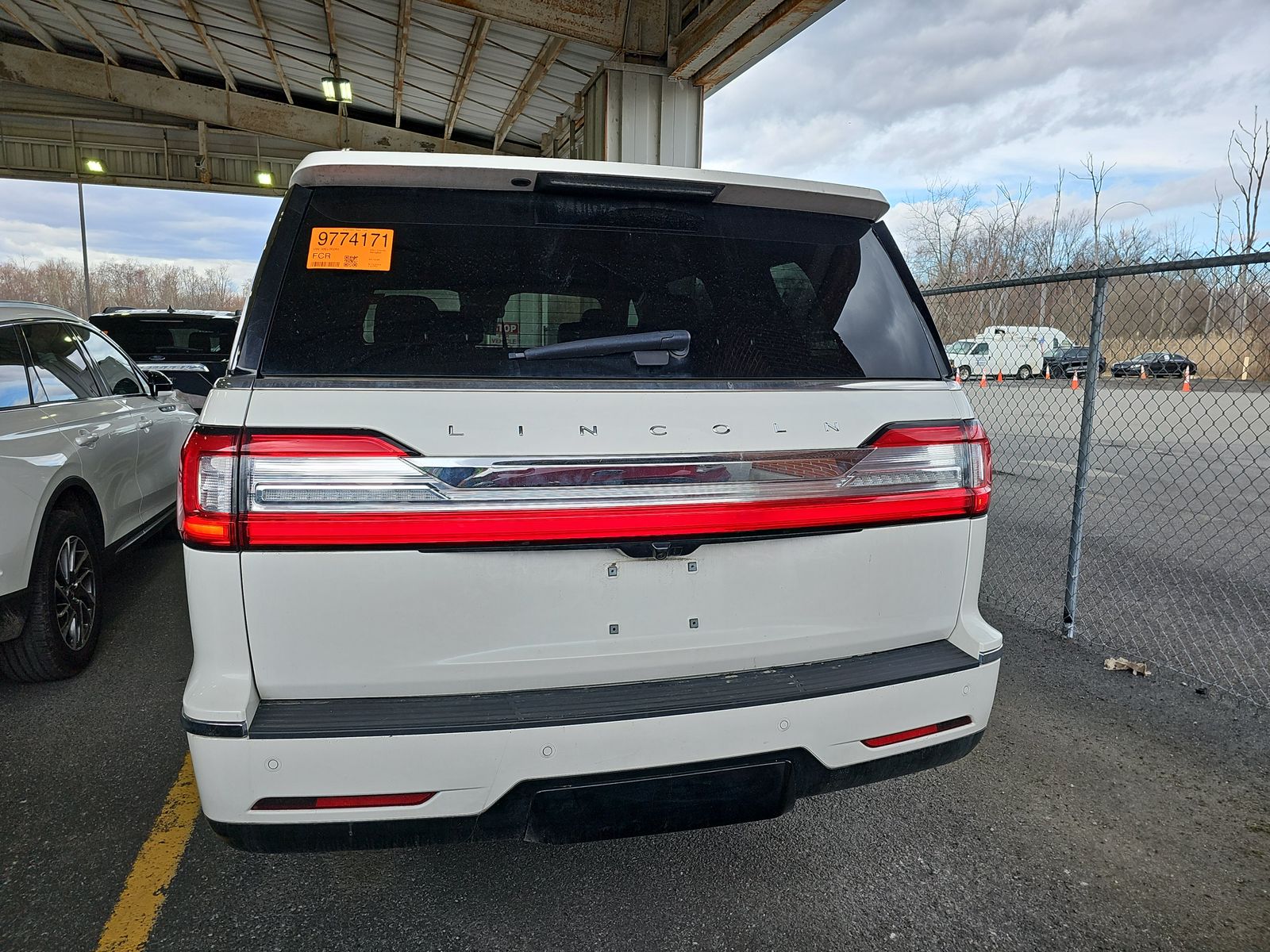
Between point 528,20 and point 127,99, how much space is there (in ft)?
36.4

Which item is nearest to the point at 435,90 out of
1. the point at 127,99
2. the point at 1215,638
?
the point at 127,99

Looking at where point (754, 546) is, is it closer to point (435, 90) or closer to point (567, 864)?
point (567, 864)

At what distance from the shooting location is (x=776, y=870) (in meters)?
2.42

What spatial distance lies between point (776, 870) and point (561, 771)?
111 centimetres

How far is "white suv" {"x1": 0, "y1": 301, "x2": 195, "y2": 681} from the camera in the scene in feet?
11.2

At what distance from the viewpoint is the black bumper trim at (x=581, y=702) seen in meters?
1.62

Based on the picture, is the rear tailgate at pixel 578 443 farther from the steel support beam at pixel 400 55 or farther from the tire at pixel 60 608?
the steel support beam at pixel 400 55

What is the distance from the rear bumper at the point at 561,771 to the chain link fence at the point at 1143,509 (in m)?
2.96

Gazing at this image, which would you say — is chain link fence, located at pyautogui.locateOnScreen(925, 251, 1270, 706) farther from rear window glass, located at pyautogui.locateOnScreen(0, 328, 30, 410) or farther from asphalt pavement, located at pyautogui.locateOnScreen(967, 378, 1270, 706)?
rear window glass, located at pyautogui.locateOnScreen(0, 328, 30, 410)

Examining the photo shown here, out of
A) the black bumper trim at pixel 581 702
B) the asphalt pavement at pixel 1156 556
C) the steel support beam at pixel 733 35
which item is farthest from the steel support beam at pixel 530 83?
the black bumper trim at pixel 581 702

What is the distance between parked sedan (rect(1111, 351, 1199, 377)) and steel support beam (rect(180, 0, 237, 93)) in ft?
39.5

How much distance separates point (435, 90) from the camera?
13141mm

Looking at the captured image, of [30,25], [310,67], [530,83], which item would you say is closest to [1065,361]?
[530,83]

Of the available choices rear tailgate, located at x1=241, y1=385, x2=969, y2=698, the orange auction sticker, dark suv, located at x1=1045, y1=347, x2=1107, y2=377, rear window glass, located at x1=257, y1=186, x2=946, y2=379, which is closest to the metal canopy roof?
dark suv, located at x1=1045, y1=347, x2=1107, y2=377
